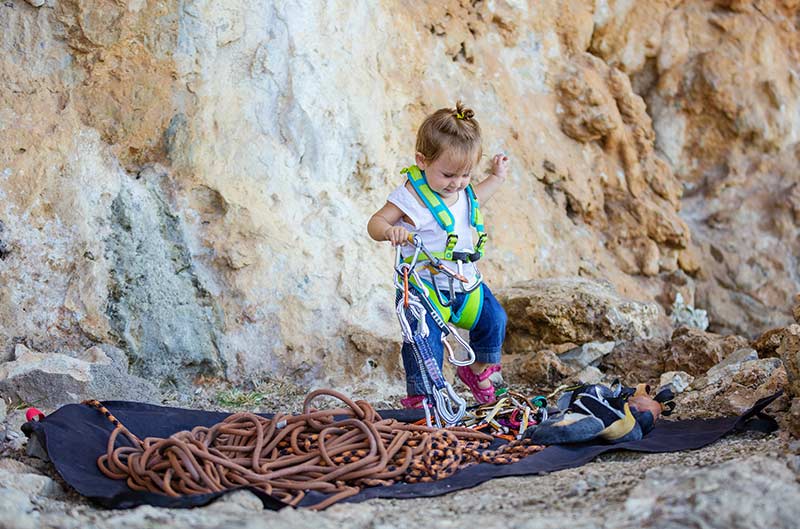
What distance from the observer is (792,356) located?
3.80 meters

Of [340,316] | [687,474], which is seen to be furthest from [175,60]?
[687,474]

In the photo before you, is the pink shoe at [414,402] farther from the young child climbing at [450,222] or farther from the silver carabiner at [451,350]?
the silver carabiner at [451,350]

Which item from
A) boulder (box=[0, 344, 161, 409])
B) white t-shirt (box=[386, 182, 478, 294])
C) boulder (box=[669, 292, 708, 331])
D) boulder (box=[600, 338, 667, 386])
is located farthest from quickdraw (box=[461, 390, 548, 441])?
boulder (box=[669, 292, 708, 331])

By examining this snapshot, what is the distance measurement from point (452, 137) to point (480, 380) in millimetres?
1313

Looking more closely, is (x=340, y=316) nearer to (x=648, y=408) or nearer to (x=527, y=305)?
(x=527, y=305)

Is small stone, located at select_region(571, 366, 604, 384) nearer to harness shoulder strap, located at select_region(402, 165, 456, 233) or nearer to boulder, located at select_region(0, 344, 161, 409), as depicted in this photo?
harness shoulder strap, located at select_region(402, 165, 456, 233)

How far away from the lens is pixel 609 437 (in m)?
3.88

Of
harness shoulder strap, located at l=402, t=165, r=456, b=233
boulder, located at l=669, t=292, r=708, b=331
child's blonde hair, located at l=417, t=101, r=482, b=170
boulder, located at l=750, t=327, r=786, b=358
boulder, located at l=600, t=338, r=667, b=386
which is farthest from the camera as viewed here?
boulder, located at l=669, t=292, r=708, b=331

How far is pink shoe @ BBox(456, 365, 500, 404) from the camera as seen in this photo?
4.84 m

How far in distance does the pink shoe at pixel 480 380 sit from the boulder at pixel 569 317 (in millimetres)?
1448

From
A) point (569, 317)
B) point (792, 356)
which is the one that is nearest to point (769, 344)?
point (569, 317)

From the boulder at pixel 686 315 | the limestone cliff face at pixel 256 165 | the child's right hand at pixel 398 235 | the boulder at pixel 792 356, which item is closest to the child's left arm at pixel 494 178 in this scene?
the child's right hand at pixel 398 235

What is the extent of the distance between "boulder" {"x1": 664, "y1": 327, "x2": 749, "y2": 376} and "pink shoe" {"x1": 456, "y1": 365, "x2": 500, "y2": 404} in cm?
158

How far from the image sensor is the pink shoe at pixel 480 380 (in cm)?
484
